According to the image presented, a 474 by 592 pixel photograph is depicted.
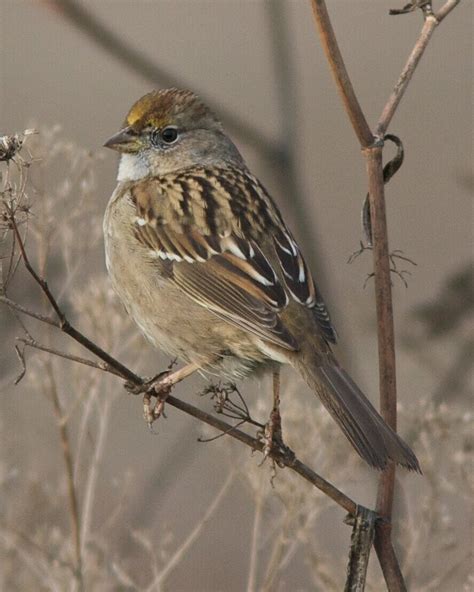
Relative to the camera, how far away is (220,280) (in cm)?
377

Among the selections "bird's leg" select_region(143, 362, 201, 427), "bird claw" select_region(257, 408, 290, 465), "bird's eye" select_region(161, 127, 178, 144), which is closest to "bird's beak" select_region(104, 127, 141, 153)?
"bird's eye" select_region(161, 127, 178, 144)

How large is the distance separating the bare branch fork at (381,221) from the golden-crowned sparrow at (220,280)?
0.99ft

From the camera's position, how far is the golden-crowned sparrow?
3.56 meters

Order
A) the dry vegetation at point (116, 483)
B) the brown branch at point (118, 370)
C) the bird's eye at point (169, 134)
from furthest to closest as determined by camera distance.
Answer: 1. the bird's eye at point (169, 134)
2. the dry vegetation at point (116, 483)
3. the brown branch at point (118, 370)

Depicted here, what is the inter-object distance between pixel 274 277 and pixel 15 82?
8.00 meters

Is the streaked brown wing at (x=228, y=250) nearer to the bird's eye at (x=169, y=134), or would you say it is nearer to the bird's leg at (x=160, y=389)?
the bird's leg at (x=160, y=389)

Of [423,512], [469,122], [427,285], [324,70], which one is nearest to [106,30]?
[423,512]

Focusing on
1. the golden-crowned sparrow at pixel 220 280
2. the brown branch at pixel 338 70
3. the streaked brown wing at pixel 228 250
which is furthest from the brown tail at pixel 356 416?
the brown branch at pixel 338 70

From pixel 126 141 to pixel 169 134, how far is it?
0.18 m

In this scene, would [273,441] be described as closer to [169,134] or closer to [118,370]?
[118,370]

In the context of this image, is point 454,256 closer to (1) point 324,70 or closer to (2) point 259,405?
(1) point 324,70

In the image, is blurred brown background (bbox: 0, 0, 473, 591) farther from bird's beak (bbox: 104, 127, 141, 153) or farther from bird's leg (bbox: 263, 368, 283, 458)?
bird's leg (bbox: 263, 368, 283, 458)

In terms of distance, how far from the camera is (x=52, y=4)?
369cm

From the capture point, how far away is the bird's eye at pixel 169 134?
4.48m
